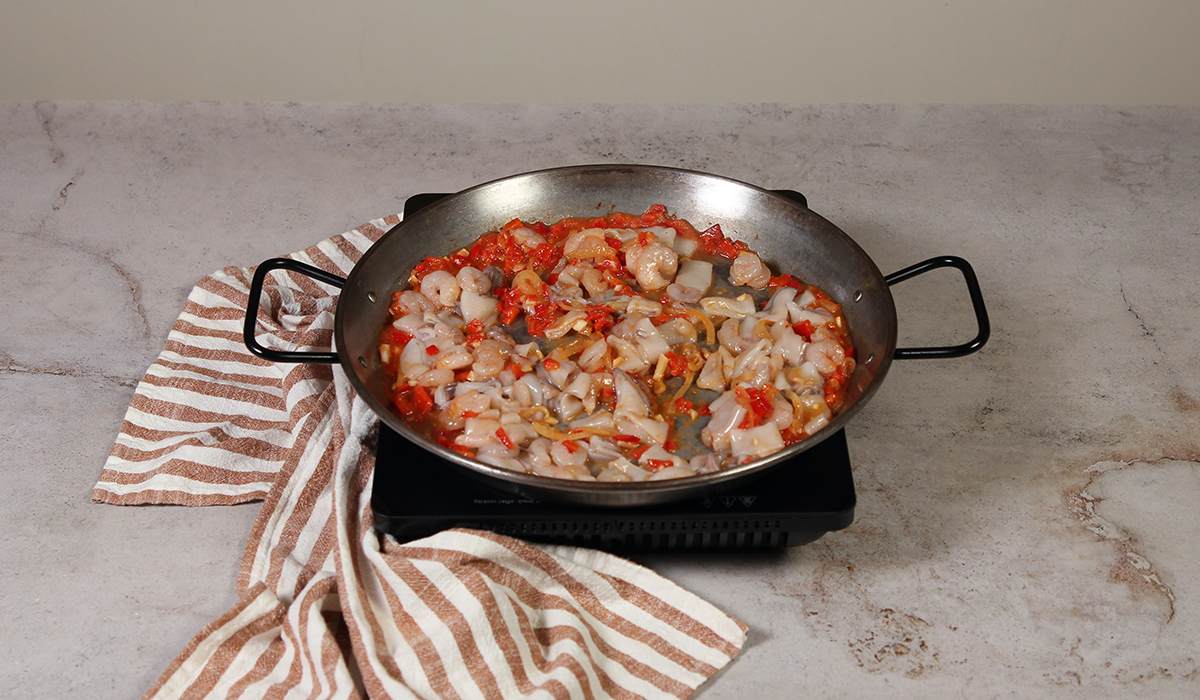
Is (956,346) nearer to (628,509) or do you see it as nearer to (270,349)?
(628,509)

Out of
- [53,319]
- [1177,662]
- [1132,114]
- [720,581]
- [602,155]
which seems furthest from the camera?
[1132,114]

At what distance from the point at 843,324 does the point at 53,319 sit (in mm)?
1971

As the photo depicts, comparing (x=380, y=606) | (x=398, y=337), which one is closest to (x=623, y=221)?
(x=398, y=337)

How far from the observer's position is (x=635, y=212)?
104 inches

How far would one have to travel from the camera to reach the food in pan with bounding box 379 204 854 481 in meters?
2.04

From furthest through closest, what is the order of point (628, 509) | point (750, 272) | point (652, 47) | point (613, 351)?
point (652, 47) → point (750, 272) → point (613, 351) → point (628, 509)

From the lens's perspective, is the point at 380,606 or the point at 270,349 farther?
the point at 270,349

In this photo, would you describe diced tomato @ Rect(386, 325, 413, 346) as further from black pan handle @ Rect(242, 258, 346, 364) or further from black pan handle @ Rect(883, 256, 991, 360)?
black pan handle @ Rect(883, 256, 991, 360)

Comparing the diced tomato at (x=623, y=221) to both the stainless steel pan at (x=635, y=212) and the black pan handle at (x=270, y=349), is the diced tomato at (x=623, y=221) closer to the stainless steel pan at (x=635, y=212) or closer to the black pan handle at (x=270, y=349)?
the stainless steel pan at (x=635, y=212)

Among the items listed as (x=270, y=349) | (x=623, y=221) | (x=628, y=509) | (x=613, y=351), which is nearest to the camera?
(x=628, y=509)

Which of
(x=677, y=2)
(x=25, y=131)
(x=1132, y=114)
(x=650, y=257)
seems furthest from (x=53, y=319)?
(x=1132, y=114)

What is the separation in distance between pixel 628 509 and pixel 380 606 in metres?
0.49

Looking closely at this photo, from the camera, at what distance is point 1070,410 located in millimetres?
2512

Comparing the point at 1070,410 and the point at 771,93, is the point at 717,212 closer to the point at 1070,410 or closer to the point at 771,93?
the point at 1070,410
